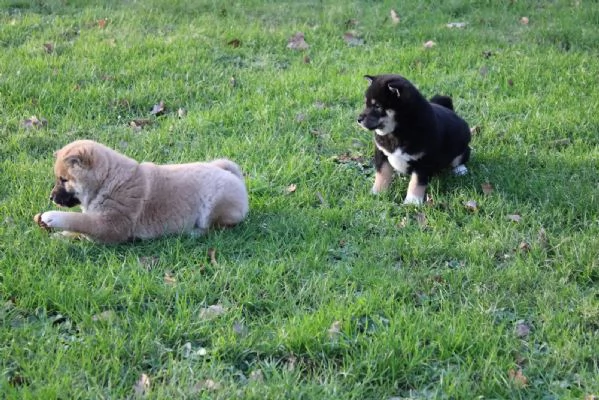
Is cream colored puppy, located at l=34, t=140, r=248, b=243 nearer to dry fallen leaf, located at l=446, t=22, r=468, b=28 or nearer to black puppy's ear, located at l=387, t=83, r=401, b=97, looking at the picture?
black puppy's ear, located at l=387, t=83, r=401, b=97

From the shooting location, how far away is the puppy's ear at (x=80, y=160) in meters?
4.81

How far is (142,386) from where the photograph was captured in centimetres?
362

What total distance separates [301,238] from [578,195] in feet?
7.52

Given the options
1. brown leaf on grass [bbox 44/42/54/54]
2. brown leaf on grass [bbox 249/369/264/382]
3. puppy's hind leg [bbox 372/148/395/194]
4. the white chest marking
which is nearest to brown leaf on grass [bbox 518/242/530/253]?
the white chest marking

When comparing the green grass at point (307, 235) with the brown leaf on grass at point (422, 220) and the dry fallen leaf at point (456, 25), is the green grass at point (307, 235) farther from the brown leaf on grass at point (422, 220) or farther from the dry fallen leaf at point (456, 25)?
the dry fallen leaf at point (456, 25)

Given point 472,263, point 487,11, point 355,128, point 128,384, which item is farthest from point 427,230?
point 487,11

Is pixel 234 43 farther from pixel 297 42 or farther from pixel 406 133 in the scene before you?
pixel 406 133

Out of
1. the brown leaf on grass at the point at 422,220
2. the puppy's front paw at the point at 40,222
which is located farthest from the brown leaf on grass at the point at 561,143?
the puppy's front paw at the point at 40,222

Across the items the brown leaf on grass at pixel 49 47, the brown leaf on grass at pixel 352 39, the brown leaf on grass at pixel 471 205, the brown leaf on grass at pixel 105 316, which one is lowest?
the brown leaf on grass at pixel 471 205

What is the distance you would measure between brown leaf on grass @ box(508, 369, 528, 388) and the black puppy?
2.07m

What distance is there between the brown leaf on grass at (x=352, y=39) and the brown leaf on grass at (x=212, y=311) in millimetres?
5650

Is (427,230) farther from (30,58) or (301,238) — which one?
(30,58)

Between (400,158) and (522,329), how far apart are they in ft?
6.26

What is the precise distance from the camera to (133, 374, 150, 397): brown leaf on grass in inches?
141
